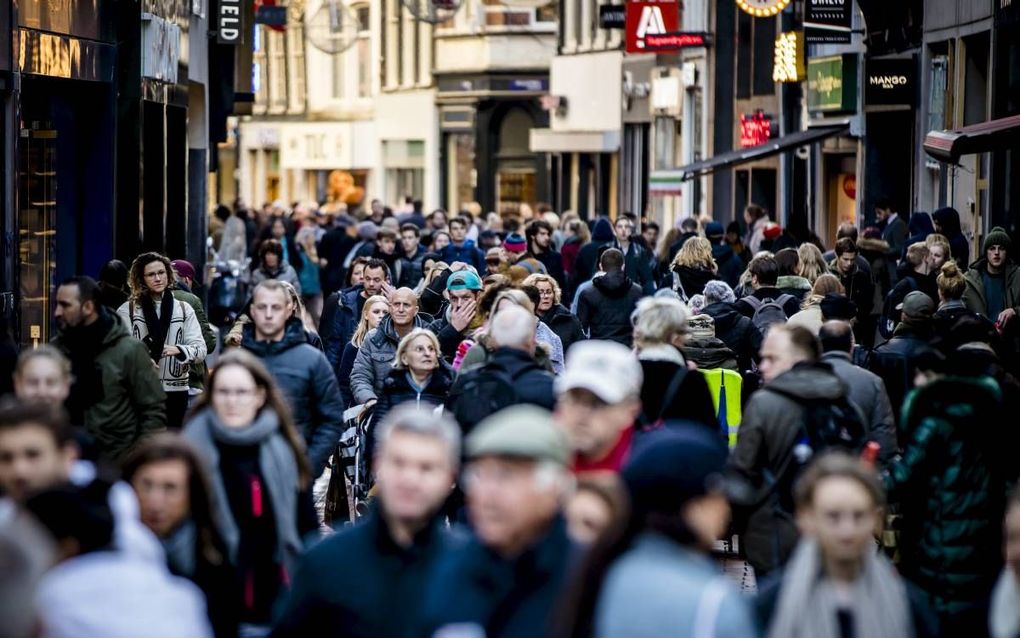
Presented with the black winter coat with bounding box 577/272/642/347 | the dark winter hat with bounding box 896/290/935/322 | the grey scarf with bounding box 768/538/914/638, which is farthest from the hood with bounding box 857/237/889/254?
the grey scarf with bounding box 768/538/914/638

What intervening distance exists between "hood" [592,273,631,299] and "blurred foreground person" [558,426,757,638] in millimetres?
11845

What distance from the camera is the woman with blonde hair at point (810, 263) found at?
17453 millimetres

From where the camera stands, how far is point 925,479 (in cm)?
930

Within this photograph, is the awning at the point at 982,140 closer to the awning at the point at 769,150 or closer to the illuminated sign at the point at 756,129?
the awning at the point at 769,150

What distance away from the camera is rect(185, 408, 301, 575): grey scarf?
26.8 ft

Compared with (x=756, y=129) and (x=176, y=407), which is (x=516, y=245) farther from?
(x=756, y=129)

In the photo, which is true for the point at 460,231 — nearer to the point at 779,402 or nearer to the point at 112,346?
the point at 112,346

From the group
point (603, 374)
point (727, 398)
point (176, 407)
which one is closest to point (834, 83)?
point (176, 407)

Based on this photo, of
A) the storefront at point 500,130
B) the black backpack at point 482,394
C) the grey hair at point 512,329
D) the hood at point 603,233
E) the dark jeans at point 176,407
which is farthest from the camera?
the storefront at point 500,130

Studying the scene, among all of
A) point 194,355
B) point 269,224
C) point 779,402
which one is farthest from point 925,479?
point 269,224

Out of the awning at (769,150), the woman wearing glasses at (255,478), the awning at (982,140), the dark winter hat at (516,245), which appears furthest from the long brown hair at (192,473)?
the awning at (769,150)

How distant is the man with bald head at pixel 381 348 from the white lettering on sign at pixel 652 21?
94.4 ft

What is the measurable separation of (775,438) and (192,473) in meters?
3.10

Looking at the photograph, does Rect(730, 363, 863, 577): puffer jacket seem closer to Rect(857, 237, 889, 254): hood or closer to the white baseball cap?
the white baseball cap
